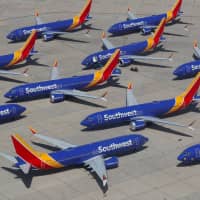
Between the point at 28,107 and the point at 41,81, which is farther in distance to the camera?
the point at 41,81

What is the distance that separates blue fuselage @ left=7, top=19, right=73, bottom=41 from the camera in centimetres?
13200

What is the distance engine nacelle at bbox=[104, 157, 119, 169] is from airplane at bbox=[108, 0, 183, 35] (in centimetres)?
5234

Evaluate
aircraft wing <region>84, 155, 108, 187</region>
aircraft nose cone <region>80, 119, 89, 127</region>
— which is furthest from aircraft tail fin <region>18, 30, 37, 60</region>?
aircraft wing <region>84, 155, 108, 187</region>

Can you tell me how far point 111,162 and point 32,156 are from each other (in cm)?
1113

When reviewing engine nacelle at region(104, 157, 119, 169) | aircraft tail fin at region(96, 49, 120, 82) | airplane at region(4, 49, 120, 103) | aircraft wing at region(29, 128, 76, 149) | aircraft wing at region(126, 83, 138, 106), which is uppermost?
aircraft tail fin at region(96, 49, 120, 82)

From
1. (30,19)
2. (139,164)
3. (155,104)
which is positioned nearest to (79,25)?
(30,19)

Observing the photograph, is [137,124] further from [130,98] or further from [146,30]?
[146,30]

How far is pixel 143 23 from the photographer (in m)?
138

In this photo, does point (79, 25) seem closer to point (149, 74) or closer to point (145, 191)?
point (149, 74)

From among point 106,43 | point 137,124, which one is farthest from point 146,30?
point 137,124

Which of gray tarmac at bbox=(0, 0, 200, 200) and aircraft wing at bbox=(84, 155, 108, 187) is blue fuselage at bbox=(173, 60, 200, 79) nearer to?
gray tarmac at bbox=(0, 0, 200, 200)

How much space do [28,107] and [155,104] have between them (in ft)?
68.4

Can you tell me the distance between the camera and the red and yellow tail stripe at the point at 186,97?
102 m

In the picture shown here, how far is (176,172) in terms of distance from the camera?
8725 centimetres
